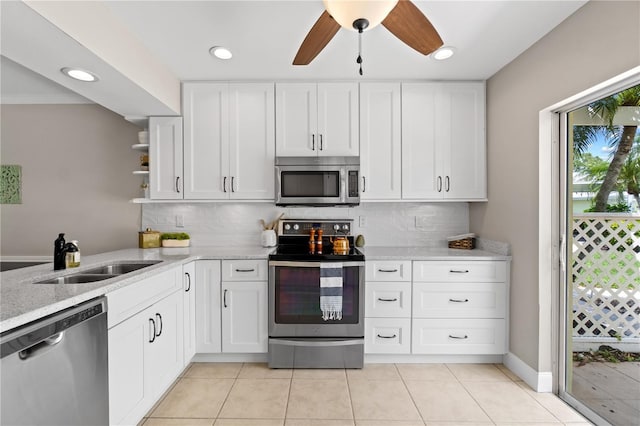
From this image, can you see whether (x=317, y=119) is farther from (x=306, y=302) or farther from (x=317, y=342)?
(x=317, y=342)

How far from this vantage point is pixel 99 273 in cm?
210

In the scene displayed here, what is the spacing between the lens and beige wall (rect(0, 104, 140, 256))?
122 inches

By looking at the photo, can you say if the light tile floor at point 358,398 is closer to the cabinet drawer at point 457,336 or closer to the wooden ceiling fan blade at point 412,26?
the cabinet drawer at point 457,336

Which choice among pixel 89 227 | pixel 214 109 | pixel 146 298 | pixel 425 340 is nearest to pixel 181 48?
pixel 214 109

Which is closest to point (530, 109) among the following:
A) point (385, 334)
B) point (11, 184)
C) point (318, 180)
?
point (318, 180)

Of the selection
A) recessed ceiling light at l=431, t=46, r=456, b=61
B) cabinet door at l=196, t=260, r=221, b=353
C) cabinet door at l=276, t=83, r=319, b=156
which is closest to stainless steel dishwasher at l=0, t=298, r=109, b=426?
cabinet door at l=196, t=260, r=221, b=353

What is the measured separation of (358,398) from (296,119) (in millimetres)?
2262

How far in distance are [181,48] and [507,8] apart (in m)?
2.14

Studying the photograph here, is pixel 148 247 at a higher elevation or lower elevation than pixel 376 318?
higher

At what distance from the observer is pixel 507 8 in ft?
6.07

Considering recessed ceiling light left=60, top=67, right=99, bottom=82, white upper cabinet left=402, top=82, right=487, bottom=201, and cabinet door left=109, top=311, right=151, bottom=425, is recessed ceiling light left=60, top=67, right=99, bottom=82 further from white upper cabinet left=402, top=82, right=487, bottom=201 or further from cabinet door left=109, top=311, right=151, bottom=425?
white upper cabinet left=402, top=82, right=487, bottom=201

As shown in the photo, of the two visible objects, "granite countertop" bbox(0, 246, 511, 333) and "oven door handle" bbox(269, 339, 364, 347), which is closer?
"granite countertop" bbox(0, 246, 511, 333)

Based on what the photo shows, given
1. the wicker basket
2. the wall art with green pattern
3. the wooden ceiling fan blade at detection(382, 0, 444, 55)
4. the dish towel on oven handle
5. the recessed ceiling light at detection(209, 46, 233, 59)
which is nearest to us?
the wooden ceiling fan blade at detection(382, 0, 444, 55)

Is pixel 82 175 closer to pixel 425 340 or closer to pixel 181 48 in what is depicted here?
pixel 181 48
